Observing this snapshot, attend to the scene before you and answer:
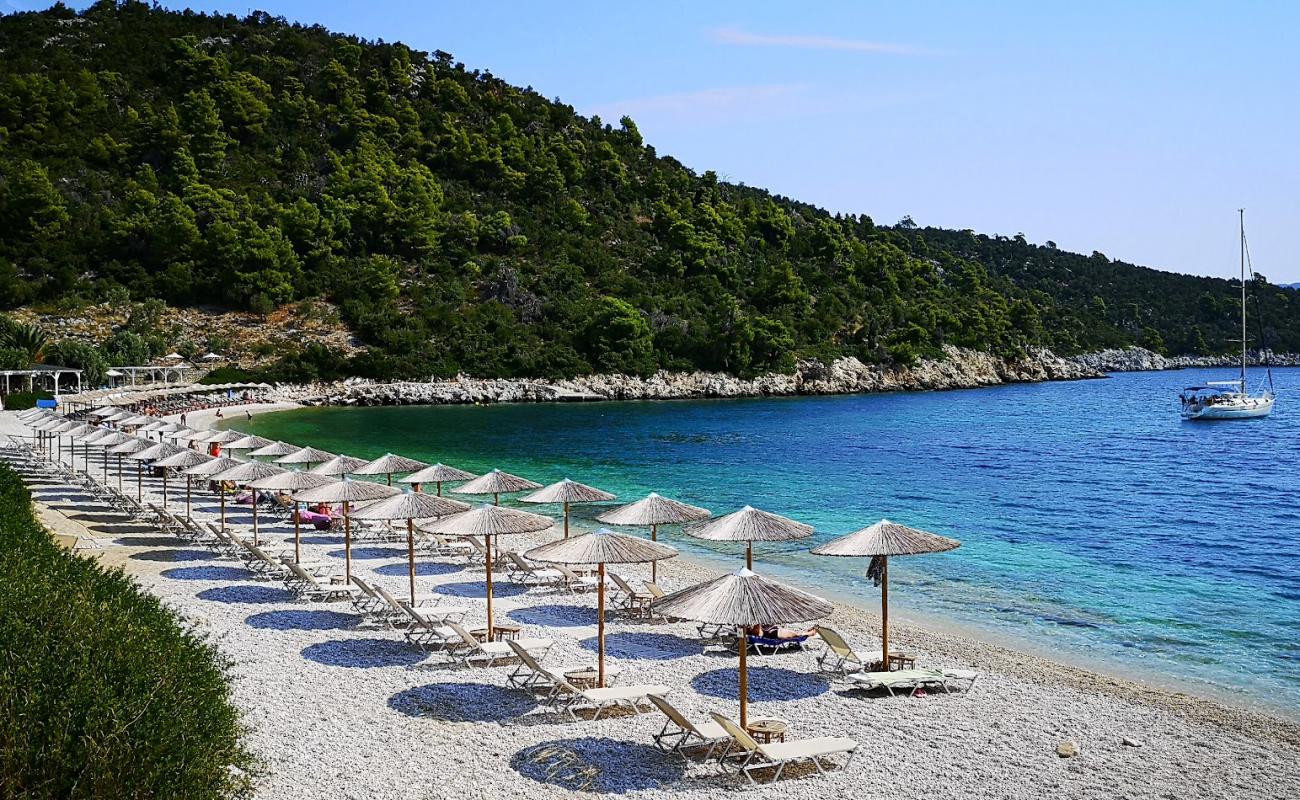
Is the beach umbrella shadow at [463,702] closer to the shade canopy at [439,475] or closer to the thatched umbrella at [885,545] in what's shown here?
the thatched umbrella at [885,545]

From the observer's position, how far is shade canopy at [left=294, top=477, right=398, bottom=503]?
1423cm

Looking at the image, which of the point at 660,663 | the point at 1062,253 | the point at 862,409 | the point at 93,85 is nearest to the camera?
the point at 660,663

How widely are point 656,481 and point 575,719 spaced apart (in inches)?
839

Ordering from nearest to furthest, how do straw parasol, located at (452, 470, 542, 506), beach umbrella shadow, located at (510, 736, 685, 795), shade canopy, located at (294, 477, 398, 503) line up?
beach umbrella shadow, located at (510, 736, 685, 795) < shade canopy, located at (294, 477, 398, 503) < straw parasol, located at (452, 470, 542, 506)

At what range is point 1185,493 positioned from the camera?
2969cm

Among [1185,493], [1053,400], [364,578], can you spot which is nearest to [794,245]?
[1053,400]

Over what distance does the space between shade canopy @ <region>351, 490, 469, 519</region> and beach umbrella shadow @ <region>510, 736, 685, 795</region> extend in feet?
15.8

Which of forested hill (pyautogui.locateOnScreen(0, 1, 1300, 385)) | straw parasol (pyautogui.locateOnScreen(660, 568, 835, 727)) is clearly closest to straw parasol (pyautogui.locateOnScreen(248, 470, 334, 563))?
straw parasol (pyautogui.locateOnScreen(660, 568, 835, 727))

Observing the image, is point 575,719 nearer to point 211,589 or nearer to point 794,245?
point 211,589

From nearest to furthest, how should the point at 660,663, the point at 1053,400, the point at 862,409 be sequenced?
1. the point at 660,663
2. the point at 862,409
3. the point at 1053,400

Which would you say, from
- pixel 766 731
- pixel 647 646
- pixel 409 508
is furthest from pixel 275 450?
pixel 766 731

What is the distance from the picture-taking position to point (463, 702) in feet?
32.3

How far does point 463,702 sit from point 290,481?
6.67 metres

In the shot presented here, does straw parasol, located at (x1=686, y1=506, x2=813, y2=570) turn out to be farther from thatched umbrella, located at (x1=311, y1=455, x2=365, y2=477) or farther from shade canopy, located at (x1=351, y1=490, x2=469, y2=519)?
thatched umbrella, located at (x1=311, y1=455, x2=365, y2=477)
